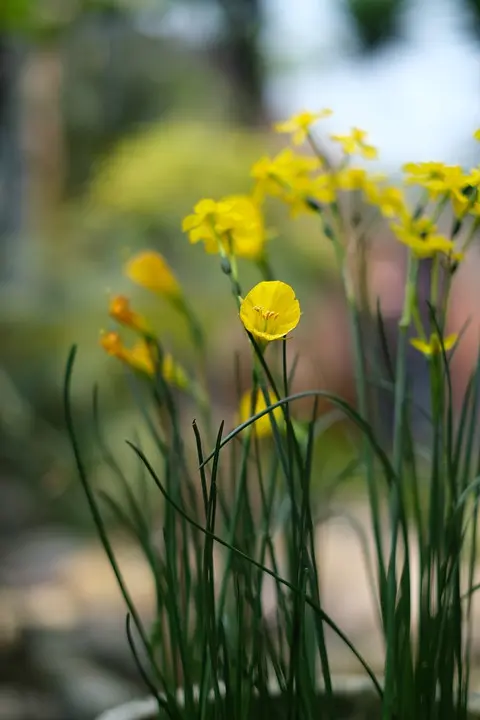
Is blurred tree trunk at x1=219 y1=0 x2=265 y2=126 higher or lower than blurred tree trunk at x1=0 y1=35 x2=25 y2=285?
above

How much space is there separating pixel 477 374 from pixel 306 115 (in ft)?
0.47

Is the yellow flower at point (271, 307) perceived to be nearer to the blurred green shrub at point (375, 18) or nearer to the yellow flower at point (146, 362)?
the yellow flower at point (146, 362)

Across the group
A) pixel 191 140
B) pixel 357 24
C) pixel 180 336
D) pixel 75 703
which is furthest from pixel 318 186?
pixel 357 24

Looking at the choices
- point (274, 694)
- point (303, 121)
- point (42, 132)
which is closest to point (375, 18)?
point (42, 132)

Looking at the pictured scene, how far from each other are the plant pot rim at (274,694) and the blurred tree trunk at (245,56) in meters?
2.58

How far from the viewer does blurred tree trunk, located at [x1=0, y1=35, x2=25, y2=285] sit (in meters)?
2.06

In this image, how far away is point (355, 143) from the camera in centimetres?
40

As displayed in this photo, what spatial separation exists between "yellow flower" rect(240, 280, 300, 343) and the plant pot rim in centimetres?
18

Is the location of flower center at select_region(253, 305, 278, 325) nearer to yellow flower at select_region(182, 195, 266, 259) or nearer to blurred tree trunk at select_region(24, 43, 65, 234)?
yellow flower at select_region(182, 195, 266, 259)

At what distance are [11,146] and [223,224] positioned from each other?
1.93 metres

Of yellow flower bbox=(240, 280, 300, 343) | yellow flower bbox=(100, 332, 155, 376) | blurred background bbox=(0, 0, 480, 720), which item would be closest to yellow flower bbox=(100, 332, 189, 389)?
yellow flower bbox=(100, 332, 155, 376)

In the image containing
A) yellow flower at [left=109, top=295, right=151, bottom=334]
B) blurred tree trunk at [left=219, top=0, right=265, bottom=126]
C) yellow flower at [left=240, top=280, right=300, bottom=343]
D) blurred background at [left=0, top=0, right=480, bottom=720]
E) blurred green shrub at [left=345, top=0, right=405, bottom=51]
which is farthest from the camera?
blurred green shrub at [left=345, top=0, right=405, bottom=51]

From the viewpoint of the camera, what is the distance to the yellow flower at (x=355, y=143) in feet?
1.27

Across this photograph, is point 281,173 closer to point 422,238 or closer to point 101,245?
point 422,238
